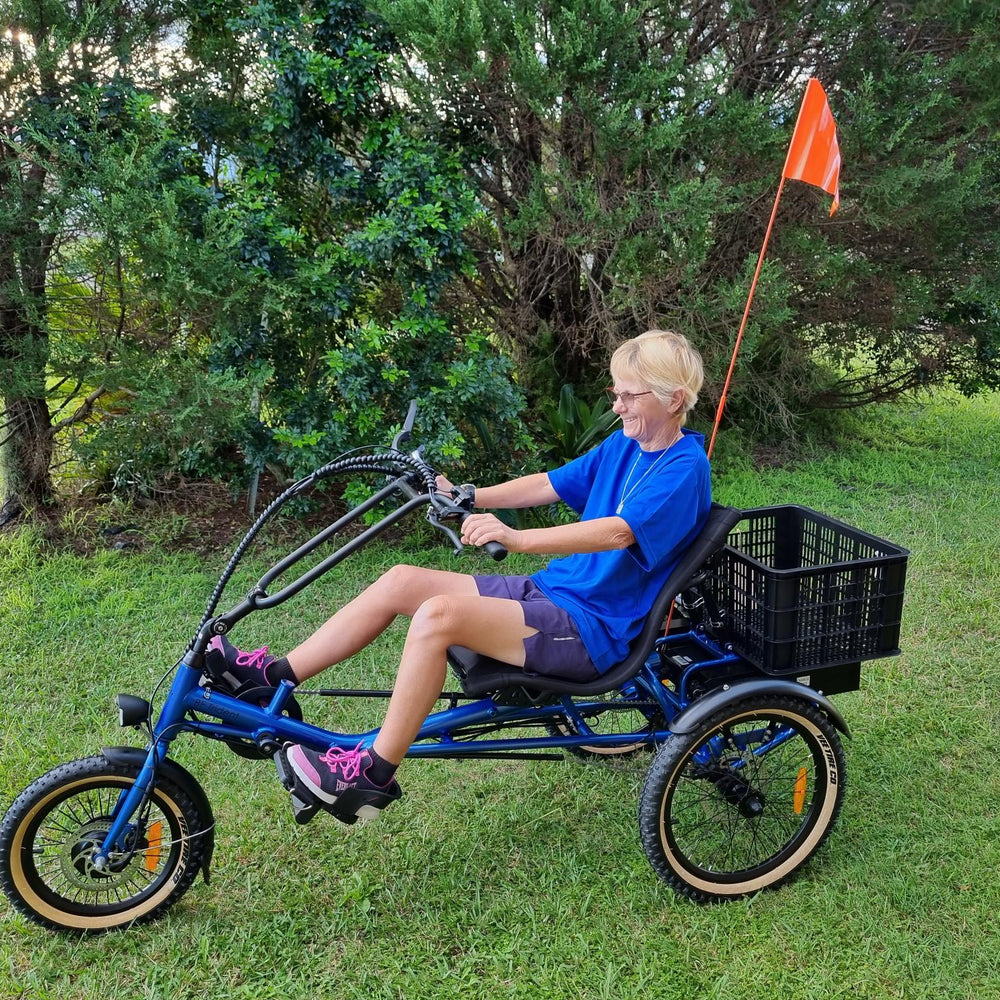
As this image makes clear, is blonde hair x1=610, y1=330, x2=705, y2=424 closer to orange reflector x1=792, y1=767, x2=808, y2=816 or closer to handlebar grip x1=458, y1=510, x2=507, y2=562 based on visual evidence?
handlebar grip x1=458, y1=510, x2=507, y2=562

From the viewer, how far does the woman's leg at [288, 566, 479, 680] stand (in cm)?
268

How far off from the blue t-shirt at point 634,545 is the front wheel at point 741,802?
0.38 meters

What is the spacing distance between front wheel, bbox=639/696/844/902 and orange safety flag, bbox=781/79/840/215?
1.97 m

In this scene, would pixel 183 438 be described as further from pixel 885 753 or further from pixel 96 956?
pixel 885 753

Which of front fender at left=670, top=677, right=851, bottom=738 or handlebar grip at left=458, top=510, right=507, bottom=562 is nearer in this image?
handlebar grip at left=458, top=510, right=507, bottom=562

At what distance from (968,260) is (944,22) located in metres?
1.62

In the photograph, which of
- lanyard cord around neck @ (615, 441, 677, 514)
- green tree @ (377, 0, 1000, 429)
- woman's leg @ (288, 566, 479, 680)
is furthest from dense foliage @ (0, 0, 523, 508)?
lanyard cord around neck @ (615, 441, 677, 514)

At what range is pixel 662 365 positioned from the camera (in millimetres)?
2469

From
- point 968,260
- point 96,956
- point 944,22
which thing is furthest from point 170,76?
point 968,260

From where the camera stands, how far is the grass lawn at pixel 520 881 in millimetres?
2365

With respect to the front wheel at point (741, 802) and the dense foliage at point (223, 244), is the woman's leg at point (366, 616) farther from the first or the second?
the dense foliage at point (223, 244)

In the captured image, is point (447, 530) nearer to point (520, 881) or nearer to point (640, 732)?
point (640, 732)

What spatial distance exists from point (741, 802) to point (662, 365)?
1362 mm

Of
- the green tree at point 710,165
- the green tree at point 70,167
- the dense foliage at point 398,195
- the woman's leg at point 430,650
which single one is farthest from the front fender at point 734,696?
the green tree at point 70,167
